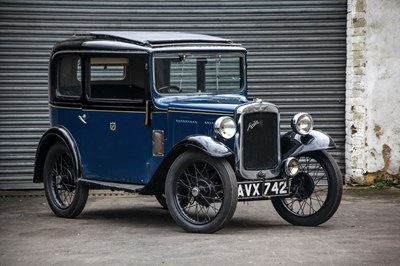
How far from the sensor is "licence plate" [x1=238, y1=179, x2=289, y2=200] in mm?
10148

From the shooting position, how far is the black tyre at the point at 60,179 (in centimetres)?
1169

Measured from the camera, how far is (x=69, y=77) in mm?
11977

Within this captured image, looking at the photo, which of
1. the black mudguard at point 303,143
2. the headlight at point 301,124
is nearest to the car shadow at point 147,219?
the black mudguard at point 303,143

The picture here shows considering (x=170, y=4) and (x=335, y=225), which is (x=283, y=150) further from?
(x=170, y=4)

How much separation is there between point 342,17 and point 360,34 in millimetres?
391

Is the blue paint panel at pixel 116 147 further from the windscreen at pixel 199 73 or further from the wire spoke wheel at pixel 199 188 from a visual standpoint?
the wire spoke wheel at pixel 199 188

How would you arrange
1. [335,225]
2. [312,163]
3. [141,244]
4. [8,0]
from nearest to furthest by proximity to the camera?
[141,244]
[335,225]
[312,163]
[8,0]

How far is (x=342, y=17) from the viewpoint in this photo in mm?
14688

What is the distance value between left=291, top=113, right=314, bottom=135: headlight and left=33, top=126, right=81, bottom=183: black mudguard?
2.45 m

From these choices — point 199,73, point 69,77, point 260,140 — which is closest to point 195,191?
point 260,140

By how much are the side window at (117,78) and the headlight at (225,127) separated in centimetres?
117

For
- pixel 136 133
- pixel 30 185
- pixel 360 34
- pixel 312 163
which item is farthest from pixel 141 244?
pixel 360 34

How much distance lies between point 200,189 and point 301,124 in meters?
1.35

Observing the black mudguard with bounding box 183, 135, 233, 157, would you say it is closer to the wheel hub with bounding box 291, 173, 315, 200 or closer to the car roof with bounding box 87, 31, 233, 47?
the wheel hub with bounding box 291, 173, 315, 200
